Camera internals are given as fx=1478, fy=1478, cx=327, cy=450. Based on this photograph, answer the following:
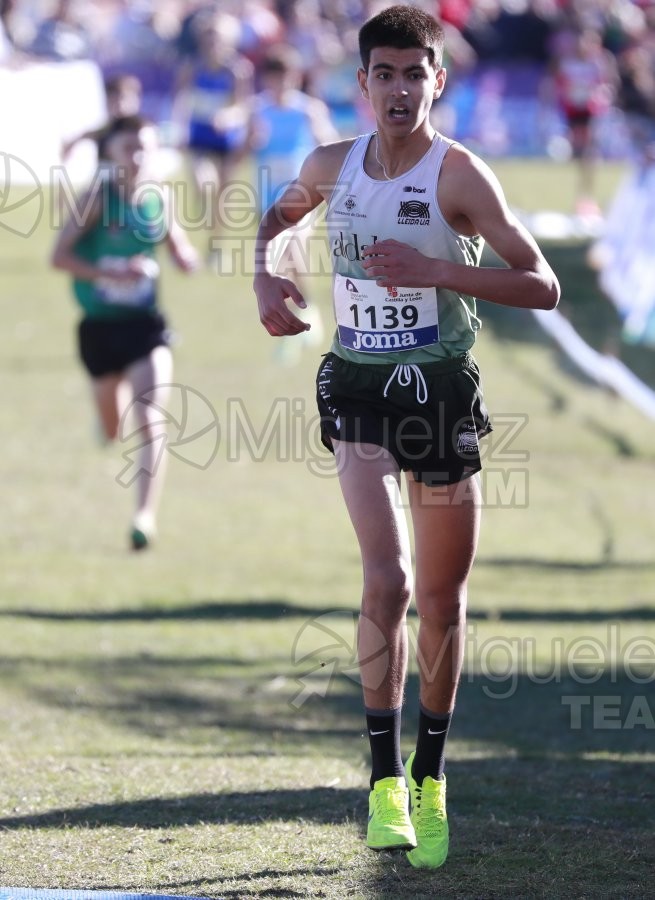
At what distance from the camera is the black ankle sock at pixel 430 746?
14.1ft

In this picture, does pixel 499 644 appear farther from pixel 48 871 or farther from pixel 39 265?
pixel 39 265

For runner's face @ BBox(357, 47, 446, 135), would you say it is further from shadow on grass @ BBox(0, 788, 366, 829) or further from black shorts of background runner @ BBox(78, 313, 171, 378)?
black shorts of background runner @ BBox(78, 313, 171, 378)

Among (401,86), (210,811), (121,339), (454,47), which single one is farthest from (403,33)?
(454,47)

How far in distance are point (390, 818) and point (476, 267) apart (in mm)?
1526

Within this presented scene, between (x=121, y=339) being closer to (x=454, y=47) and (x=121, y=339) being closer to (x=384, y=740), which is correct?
(x=384, y=740)

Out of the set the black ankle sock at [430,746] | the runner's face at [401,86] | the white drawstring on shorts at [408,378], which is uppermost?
the runner's face at [401,86]

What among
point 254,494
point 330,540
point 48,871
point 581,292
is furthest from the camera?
point 581,292

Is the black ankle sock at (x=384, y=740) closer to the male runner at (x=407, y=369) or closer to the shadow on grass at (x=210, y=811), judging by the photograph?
the male runner at (x=407, y=369)

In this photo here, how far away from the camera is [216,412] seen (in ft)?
41.1

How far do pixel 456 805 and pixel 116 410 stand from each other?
4.40 m

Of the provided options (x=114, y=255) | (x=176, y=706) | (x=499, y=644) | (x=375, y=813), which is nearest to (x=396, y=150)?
(x=375, y=813)

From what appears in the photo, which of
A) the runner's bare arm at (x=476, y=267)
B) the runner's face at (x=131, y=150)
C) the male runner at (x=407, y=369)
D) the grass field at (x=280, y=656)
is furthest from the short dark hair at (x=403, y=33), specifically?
the runner's face at (x=131, y=150)

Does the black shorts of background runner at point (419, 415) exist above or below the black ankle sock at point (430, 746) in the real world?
above

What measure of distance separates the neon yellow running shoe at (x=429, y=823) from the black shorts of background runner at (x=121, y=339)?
14.9 feet
